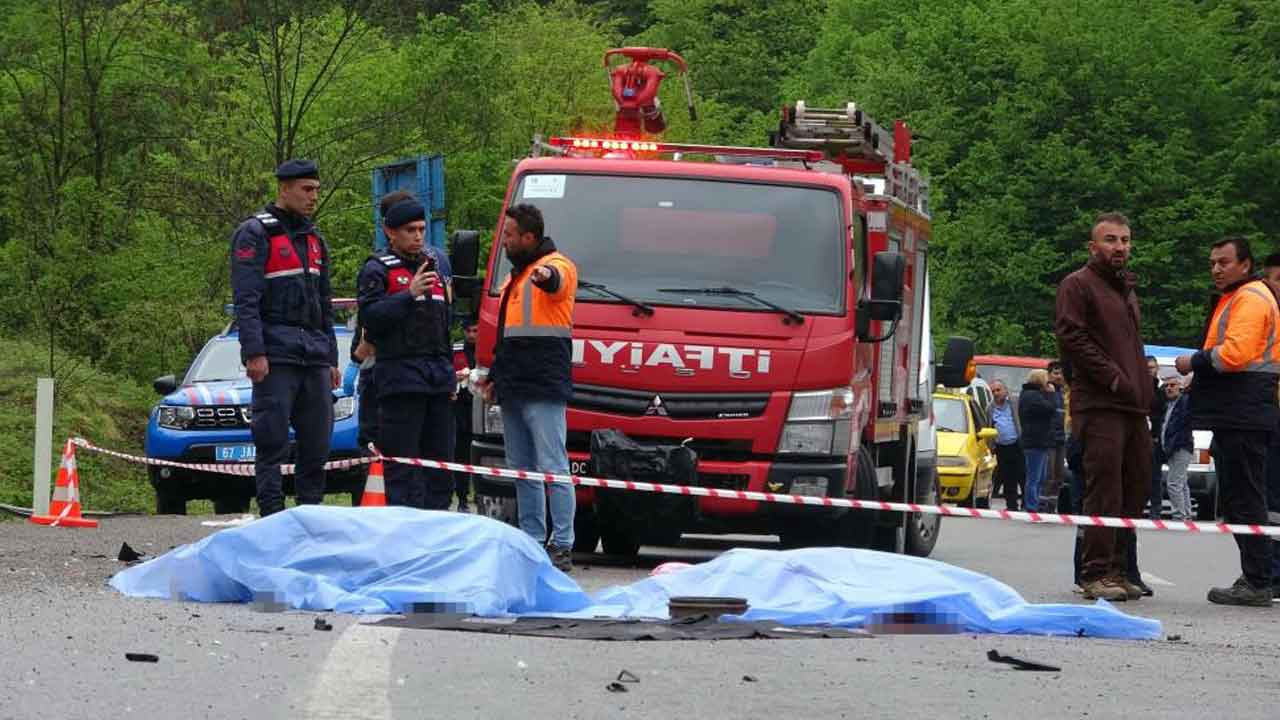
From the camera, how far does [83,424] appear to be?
2358 centimetres

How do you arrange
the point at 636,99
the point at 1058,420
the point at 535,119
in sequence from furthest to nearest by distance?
the point at 535,119
the point at 1058,420
the point at 636,99

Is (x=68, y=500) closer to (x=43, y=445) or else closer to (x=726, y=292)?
(x=43, y=445)

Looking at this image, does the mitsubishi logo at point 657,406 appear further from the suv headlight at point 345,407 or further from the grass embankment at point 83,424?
the grass embankment at point 83,424

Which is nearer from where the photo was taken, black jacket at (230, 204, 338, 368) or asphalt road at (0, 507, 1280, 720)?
asphalt road at (0, 507, 1280, 720)

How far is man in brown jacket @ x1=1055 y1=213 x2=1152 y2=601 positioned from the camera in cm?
1211

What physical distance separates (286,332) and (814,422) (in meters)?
3.16

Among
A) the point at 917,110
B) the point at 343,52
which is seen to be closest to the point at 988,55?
the point at 917,110

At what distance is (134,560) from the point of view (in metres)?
11.9

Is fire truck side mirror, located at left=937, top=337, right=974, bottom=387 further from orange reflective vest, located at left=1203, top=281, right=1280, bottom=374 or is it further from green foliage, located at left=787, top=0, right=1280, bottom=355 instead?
green foliage, located at left=787, top=0, right=1280, bottom=355

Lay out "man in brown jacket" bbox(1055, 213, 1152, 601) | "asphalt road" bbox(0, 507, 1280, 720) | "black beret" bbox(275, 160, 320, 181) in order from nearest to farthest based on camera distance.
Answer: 1. "asphalt road" bbox(0, 507, 1280, 720)
2. "black beret" bbox(275, 160, 320, 181)
3. "man in brown jacket" bbox(1055, 213, 1152, 601)

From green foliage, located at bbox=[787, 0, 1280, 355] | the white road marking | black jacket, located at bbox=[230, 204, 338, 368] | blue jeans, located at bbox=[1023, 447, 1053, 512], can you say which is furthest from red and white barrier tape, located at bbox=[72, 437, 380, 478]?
green foliage, located at bbox=[787, 0, 1280, 355]

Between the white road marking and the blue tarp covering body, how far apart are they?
3.01 feet

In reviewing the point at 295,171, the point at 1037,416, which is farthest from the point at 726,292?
the point at 1037,416

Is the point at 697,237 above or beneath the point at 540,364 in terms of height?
above
